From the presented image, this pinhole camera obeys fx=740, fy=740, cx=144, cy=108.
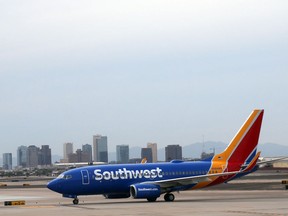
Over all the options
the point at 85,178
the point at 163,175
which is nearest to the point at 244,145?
the point at 163,175

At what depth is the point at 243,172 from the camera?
206 feet

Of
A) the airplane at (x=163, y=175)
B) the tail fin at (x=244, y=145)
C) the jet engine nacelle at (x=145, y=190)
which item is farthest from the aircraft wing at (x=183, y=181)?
the tail fin at (x=244, y=145)

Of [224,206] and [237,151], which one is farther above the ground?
[237,151]

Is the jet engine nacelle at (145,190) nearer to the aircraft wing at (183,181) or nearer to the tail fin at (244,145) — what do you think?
the aircraft wing at (183,181)

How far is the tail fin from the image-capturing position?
208 ft

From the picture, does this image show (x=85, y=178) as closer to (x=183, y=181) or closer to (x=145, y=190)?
(x=145, y=190)

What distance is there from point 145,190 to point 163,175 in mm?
3249

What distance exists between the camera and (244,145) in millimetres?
63719

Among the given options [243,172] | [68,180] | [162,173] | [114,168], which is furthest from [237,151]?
[68,180]

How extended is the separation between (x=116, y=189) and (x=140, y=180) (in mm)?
2107

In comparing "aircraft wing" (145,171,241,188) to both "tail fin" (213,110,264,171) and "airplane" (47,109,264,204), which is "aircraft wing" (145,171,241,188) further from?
"tail fin" (213,110,264,171)

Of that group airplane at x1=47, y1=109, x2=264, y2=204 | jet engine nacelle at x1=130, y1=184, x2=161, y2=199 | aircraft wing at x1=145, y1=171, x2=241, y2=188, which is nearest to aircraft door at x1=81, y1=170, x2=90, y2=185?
airplane at x1=47, y1=109, x2=264, y2=204

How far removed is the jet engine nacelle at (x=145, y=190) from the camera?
58.8 m

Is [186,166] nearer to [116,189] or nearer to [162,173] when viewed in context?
[162,173]
